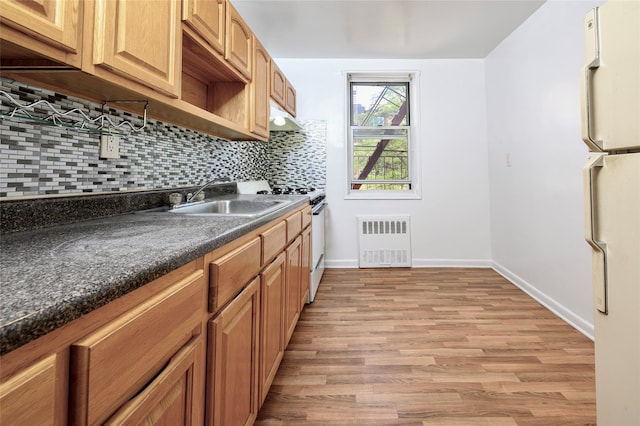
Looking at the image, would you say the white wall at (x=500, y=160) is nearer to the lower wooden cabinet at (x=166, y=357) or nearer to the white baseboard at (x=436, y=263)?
the white baseboard at (x=436, y=263)

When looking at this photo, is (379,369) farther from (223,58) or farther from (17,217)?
(223,58)

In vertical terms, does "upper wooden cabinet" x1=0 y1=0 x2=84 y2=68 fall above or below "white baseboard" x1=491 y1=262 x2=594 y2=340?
above

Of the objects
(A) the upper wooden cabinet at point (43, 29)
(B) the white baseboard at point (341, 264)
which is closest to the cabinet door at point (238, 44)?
(A) the upper wooden cabinet at point (43, 29)

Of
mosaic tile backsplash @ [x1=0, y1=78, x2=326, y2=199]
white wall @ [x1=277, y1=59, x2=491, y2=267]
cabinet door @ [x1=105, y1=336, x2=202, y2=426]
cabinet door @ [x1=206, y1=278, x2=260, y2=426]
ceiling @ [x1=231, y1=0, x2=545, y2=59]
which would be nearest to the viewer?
cabinet door @ [x1=105, y1=336, x2=202, y2=426]

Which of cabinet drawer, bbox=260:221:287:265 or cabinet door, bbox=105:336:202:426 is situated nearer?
cabinet door, bbox=105:336:202:426

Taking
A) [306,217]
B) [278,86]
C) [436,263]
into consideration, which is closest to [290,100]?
[278,86]

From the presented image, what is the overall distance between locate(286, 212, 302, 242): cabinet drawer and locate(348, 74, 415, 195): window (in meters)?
1.81

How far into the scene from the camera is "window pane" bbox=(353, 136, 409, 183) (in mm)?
3717

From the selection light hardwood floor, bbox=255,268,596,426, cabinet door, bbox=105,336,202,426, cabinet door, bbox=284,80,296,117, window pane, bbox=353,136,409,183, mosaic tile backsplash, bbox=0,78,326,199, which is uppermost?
cabinet door, bbox=284,80,296,117

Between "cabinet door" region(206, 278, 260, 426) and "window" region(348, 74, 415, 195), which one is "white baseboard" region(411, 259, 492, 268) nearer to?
"window" region(348, 74, 415, 195)

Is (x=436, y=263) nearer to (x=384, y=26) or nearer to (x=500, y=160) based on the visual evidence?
(x=500, y=160)

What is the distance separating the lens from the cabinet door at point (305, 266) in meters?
2.08

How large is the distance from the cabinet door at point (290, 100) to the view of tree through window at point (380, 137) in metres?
0.80

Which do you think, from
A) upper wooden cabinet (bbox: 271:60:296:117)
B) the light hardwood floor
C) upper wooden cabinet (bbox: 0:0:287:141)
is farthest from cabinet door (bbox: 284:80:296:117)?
the light hardwood floor
